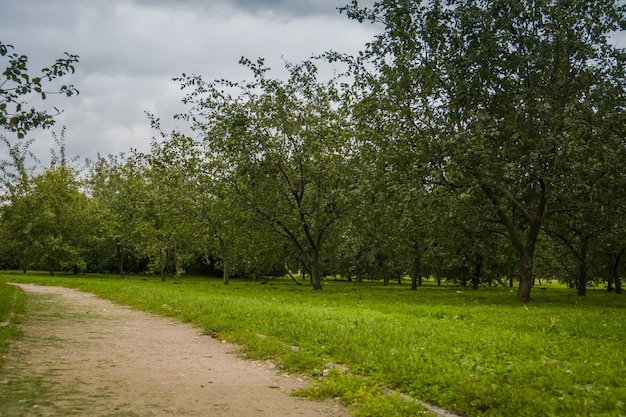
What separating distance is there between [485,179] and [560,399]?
42.6 feet

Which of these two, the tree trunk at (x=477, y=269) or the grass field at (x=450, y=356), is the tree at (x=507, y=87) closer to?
the grass field at (x=450, y=356)

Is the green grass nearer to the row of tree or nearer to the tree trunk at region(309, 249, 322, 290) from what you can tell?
the row of tree

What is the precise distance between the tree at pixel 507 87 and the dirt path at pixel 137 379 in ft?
35.2

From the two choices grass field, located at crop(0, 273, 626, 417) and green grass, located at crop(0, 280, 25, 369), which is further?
green grass, located at crop(0, 280, 25, 369)

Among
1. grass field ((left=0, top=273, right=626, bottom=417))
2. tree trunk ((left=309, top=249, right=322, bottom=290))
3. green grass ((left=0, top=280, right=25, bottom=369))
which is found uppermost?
tree trunk ((left=309, top=249, right=322, bottom=290))

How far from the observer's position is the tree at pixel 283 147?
25.9 m

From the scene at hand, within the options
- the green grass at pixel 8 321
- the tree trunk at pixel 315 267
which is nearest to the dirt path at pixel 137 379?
the green grass at pixel 8 321

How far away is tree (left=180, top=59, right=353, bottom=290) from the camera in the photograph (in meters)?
25.9

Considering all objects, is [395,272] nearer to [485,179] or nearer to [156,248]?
[156,248]

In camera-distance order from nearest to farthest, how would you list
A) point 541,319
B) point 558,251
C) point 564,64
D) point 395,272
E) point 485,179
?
point 541,319, point 485,179, point 564,64, point 558,251, point 395,272

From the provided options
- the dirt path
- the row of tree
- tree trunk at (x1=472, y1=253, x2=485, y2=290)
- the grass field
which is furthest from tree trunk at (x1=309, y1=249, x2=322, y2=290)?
the dirt path

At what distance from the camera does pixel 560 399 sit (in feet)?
17.3

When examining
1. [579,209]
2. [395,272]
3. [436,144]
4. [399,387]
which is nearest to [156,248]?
[395,272]

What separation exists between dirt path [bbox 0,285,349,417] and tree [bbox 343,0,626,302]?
1074 cm
